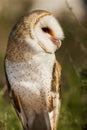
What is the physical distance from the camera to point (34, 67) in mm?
3332

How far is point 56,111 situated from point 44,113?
0.07m

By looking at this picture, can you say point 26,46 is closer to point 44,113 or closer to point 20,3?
point 44,113

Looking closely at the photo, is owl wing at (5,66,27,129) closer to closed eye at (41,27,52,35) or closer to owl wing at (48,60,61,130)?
owl wing at (48,60,61,130)

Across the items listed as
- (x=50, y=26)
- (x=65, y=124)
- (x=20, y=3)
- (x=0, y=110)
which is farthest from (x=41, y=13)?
(x=20, y=3)

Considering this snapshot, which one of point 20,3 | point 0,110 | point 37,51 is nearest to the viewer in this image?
point 37,51

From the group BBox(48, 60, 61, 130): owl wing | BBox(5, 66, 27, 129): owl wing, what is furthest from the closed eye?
BBox(5, 66, 27, 129): owl wing

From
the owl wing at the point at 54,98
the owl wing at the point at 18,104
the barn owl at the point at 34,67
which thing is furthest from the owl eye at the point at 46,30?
the owl wing at the point at 18,104

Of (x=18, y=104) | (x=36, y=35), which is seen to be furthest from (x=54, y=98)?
(x=36, y=35)

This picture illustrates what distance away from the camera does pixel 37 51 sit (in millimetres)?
3330

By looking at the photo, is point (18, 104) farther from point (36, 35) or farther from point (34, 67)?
point (36, 35)

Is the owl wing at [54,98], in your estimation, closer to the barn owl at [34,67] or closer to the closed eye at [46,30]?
the barn owl at [34,67]

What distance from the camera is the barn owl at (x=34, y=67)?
3.34m

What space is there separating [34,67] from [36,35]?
0.15 m

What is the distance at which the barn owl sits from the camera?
11.0 ft
